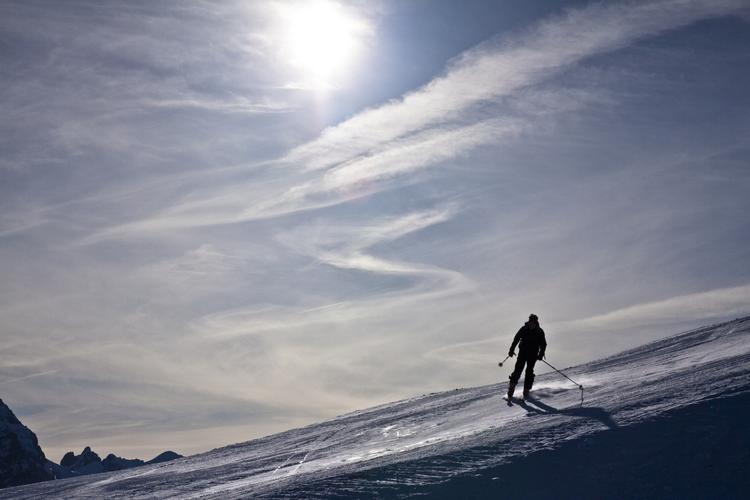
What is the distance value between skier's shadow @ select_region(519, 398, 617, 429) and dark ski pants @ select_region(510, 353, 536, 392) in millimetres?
1366

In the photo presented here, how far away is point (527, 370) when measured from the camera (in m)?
18.6

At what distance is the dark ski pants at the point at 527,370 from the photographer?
18406mm

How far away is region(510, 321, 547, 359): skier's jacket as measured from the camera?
18.5m

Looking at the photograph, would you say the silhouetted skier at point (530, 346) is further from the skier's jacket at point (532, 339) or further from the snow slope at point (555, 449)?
the snow slope at point (555, 449)

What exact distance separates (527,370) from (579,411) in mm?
5056

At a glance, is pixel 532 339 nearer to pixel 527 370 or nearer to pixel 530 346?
pixel 530 346

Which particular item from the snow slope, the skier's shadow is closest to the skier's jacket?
the snow slope

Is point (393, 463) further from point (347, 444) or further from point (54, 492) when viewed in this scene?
point (54, 492)

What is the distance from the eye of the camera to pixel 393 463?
41.1 feet

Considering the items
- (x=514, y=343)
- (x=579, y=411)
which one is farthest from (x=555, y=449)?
(x=514, y=343)

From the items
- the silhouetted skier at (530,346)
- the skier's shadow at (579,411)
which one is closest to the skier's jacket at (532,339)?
the silhouetted skier at (530,346)

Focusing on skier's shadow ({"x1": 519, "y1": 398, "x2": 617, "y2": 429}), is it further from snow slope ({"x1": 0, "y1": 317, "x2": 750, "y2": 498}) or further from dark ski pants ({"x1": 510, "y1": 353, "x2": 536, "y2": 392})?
dark ski pants ({"x1": 510, "y1": 353, "x2": 536, "y2": 392})

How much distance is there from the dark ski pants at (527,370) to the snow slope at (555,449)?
36 centimetres

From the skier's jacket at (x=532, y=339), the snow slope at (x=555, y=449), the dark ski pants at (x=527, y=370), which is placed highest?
the skier's jacket at (x=532, y=339)
